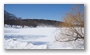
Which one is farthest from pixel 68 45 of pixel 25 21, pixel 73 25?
pixel 25 21

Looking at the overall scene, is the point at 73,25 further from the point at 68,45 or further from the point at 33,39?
the point at 33,39

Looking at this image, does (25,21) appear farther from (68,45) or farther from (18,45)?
(68,45)

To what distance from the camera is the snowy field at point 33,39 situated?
2.16 metres

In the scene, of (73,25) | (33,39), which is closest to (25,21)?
(33,39)

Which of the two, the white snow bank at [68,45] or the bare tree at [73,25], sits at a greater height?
the bare tree at [73,25]

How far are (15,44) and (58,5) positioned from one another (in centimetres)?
78

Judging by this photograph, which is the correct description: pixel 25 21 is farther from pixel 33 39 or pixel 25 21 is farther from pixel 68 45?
pixel 68 45

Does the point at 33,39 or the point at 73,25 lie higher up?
the point at 73,25

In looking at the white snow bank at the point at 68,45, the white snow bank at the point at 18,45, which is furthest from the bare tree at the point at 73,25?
the white snow bank at the point at 18,45

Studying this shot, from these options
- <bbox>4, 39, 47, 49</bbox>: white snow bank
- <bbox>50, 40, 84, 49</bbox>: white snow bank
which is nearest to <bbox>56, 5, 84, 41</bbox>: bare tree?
<bbox>50, 40, 84, 49</bbox>: white snow bank

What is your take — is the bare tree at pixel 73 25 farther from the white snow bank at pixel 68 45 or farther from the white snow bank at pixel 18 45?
the white snow bank at pixel 18 45

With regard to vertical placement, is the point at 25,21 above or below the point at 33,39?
above

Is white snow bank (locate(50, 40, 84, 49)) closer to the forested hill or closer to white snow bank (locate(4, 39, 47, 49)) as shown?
white snow bank (locate(4, 39, 47, 49))

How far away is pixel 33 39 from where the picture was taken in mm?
2156
